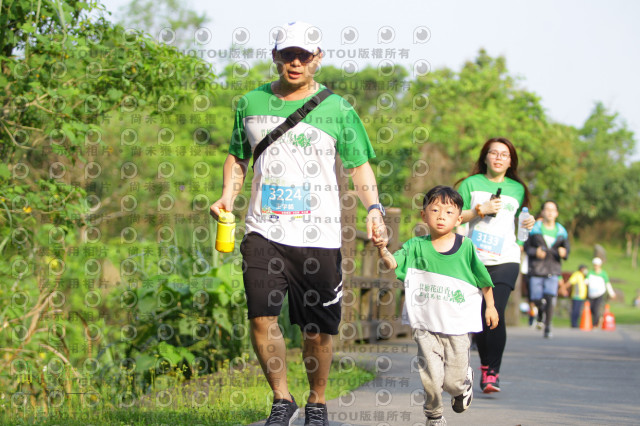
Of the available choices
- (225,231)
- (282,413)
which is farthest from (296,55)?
(282,413)

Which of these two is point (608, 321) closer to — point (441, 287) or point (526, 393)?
point (526, 393)

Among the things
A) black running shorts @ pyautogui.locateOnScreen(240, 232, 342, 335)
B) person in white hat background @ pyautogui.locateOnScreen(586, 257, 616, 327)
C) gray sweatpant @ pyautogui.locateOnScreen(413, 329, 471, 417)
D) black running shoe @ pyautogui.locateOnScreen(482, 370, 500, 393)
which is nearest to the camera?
black running shorts @ pyautogui.locateOnScreen(240, 232, 342, 335)

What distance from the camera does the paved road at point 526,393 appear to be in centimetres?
589

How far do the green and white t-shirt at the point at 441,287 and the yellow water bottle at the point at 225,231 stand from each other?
101 cm

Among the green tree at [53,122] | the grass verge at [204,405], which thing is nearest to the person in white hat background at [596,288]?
the grass verge at [204,405]

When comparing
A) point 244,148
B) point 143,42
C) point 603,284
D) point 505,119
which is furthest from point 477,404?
point 505,119

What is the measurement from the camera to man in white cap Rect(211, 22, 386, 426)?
179 inches

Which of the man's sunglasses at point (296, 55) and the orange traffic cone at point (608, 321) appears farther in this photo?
the orange traffic cone at point (608, 321)

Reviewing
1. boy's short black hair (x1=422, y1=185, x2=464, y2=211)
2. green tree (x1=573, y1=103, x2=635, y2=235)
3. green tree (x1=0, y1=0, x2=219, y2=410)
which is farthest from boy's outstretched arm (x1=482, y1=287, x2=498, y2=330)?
green tree (x1=573, y1=103, x2=635, y2=235)

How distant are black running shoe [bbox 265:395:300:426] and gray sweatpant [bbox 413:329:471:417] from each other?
83cm

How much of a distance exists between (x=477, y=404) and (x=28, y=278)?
14.5 ft

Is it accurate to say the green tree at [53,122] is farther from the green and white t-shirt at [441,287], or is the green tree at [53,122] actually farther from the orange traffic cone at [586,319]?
the orange traffic cone at [586,319]

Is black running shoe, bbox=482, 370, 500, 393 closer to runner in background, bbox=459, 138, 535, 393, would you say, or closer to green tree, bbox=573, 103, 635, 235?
runner in background, bbox=459, 138, 535, 393

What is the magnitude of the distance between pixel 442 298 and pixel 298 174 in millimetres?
1198
